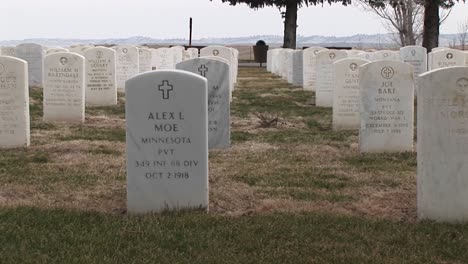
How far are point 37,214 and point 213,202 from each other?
1.58 metres

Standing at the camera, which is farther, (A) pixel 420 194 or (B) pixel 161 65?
(B) pixel 161 65

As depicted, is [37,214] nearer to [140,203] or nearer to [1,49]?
[140,203]

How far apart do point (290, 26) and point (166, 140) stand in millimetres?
35394

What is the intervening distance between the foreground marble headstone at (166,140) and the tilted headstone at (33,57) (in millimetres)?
13495

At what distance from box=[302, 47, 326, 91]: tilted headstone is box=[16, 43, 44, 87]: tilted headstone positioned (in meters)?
7.44

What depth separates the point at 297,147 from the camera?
9172mm

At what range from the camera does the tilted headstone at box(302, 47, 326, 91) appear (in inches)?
691

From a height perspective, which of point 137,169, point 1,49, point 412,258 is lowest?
point 412,258

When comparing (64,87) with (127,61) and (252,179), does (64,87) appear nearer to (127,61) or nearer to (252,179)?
(252,179)

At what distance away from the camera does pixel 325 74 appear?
13852mm

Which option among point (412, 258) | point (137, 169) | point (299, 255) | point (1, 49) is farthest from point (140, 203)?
point (1, 49)

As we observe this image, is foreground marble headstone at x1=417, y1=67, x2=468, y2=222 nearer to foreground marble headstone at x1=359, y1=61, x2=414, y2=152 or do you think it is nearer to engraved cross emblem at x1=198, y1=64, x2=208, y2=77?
foreground marble headstone at x1=359, y1=61, x2=414, y2=152

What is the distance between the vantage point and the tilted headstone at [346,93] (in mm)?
10195

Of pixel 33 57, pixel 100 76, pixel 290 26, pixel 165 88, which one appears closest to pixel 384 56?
pixel 100 76
